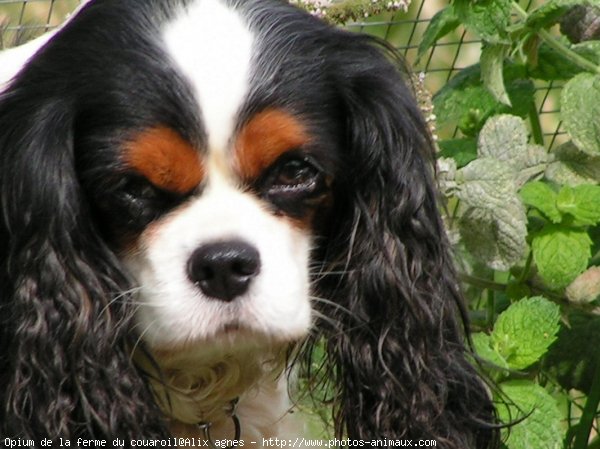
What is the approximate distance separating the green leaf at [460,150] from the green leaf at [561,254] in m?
0.23

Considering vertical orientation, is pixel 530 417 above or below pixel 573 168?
below

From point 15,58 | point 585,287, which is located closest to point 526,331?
point 585,287

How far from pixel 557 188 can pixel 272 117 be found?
0.75 meters

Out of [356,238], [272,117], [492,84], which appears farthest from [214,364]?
[492,84]

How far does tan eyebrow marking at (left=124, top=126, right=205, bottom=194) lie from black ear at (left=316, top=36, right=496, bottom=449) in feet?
0.88

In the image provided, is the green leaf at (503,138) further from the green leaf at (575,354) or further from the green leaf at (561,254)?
the green leaf at (575,354)

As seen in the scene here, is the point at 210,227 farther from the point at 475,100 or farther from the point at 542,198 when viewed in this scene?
the point at 475,100

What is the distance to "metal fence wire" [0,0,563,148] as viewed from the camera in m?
3.00

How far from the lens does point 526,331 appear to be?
96.3 inches

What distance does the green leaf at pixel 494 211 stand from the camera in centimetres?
249

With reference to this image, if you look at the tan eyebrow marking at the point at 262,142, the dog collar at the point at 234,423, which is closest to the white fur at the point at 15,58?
the tan eyebrow marking at the point at 262,142

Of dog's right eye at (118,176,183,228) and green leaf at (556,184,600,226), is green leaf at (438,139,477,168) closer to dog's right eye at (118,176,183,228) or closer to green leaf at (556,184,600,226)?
green leaf at (556,184,600,226)

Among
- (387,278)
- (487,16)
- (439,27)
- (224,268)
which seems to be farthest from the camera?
(439,27)

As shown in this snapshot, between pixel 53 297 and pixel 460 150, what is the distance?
879 mm
